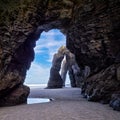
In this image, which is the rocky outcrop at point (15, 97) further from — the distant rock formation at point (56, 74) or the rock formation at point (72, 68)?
the rock formation at point (72, 68)

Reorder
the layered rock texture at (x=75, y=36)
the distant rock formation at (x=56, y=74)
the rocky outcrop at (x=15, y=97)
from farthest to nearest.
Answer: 1. the distant rock formation at (x=56, y=74)
2. the rocky outcrop at (x=15, y=97)
3. the layered rock texture at (x=75, y=36)

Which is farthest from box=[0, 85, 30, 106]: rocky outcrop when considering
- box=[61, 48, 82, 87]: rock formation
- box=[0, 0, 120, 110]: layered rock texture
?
box=[61, 48, 82, 87]: rock formation

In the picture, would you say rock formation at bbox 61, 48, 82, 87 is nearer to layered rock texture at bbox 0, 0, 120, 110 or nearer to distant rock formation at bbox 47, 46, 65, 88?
distant rock formation at bbox 47, 46, 65, 88

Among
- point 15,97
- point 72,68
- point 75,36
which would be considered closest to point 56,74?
A: point 72,68

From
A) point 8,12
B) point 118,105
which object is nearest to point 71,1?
point 8,12

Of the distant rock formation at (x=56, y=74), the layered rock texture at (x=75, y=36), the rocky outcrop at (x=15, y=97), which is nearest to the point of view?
the layered rock texture at (x=75, y=36)

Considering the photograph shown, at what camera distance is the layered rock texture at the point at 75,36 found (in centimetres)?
2200

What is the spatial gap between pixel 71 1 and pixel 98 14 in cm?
360

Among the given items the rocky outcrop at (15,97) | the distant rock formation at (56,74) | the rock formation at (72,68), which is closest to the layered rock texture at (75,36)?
the rocky outcrop at (15,97)

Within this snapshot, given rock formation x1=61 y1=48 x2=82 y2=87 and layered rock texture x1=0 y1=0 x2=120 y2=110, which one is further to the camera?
rock formation x1=61 y1=48 x2=82 y2=87

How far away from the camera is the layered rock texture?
2200 cm

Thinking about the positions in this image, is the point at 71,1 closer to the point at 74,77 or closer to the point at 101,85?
the point at 101,85

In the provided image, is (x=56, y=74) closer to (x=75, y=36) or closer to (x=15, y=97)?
(x=75, y=36)

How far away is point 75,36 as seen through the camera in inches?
1033
